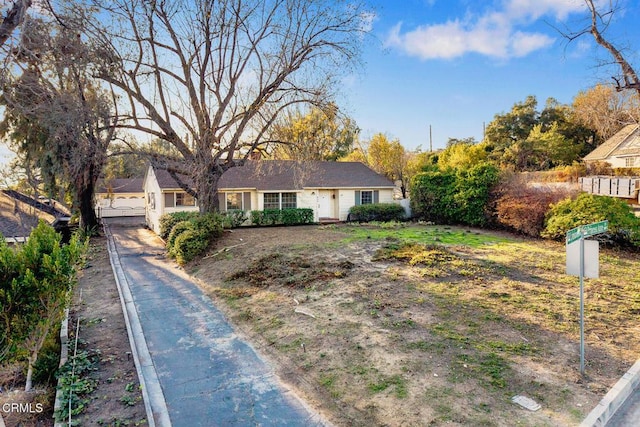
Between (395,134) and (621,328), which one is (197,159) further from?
(395,134)

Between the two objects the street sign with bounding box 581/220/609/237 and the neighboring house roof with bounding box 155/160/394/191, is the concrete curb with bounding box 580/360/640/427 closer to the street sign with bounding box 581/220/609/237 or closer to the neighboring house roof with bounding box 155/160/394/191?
the street sign with bounding box 581/220/609/237

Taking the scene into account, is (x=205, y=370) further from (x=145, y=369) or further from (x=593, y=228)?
(x=593, y=228)

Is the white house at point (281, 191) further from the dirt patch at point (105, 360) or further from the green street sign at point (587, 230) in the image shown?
the green street sign at point (587, 230)

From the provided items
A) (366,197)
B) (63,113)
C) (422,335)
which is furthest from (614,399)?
(366,197)

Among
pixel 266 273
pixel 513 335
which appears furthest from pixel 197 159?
pixel 513 335

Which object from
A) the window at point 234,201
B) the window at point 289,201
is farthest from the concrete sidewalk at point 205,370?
the window at point 289,201

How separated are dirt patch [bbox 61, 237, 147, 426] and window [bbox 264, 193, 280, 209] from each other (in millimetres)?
13434

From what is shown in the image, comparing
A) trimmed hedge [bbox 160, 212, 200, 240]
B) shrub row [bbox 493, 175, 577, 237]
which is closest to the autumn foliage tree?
trimmed hedge [bbox 160, 212, 200, 240]

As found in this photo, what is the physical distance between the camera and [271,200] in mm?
23797

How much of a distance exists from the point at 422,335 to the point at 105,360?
5201 mm

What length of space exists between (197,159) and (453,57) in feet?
41.2

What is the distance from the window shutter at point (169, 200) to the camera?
21953 mm

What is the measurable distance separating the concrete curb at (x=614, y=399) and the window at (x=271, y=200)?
20.4m

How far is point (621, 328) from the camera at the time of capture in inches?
253
